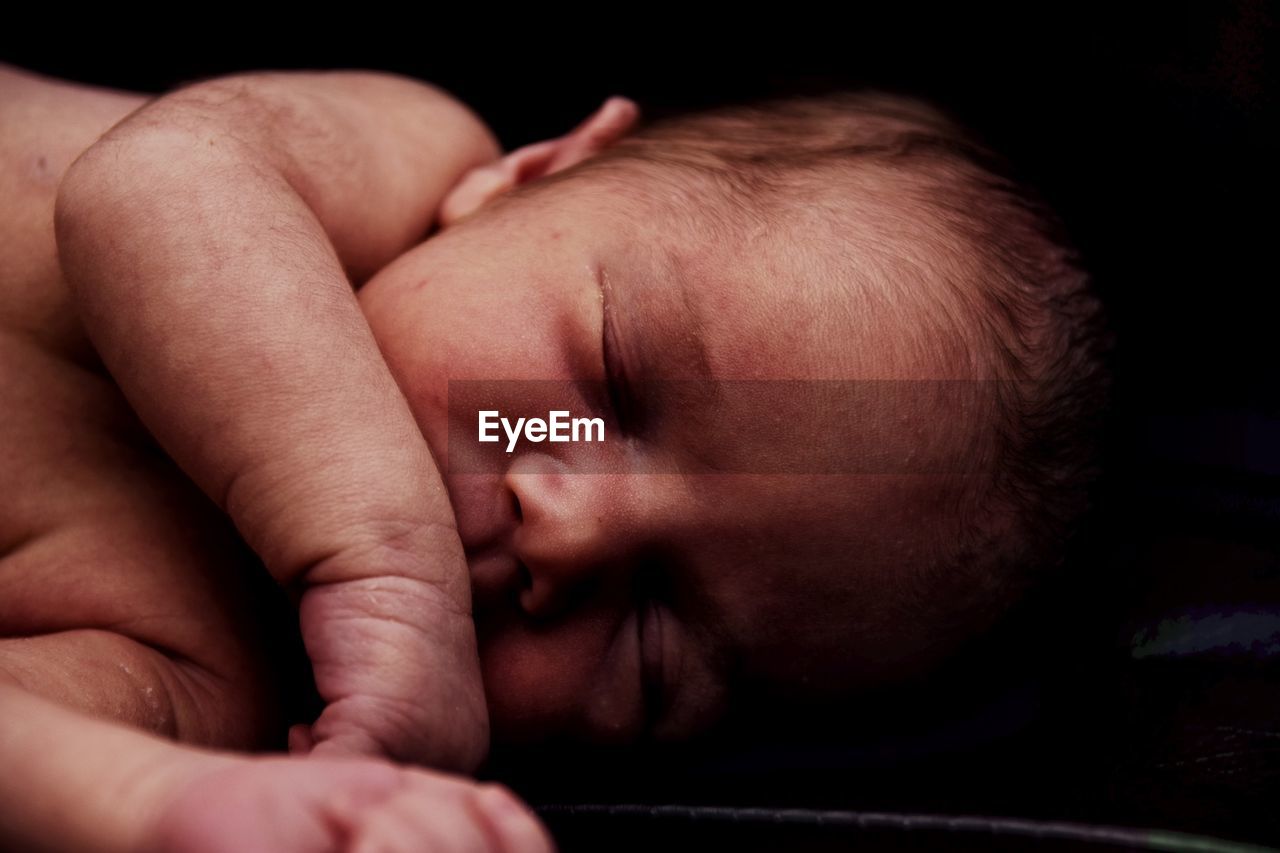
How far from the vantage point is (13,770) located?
0.58 metres

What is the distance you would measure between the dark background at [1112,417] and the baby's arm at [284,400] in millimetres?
334

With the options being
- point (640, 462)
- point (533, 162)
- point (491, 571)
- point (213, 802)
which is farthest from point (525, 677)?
point (533, 162)

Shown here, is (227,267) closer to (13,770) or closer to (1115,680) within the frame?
(13,770)

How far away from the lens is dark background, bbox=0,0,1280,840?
3.31ft

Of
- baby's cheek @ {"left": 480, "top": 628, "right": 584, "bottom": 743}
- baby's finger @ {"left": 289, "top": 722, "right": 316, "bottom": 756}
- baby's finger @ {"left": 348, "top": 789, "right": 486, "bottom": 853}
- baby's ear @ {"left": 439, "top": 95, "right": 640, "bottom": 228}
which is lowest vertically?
baby's cheek @ {"left": 480, "top": 628, "right": 584, "bottom": 743}

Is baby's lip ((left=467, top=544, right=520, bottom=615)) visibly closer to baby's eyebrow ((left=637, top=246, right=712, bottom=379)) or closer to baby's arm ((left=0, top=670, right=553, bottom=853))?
baby's eyebrow ((left=637, top=246, right=712, bottom=379))

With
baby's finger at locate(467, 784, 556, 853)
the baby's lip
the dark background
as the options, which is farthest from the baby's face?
baby's finger at locate(467, 784, 556, 853)

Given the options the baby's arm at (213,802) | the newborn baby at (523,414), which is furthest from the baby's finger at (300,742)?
the baby's arm at (213,802)

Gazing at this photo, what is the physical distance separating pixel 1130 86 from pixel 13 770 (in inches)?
47.3

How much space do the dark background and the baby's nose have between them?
8.5 inches

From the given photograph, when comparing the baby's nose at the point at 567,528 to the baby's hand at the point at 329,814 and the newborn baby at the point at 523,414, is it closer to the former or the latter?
the newborn baby at the point at 523,414

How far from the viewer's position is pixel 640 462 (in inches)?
37.4

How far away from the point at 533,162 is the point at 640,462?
1.48ft

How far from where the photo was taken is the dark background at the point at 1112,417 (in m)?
1.01
